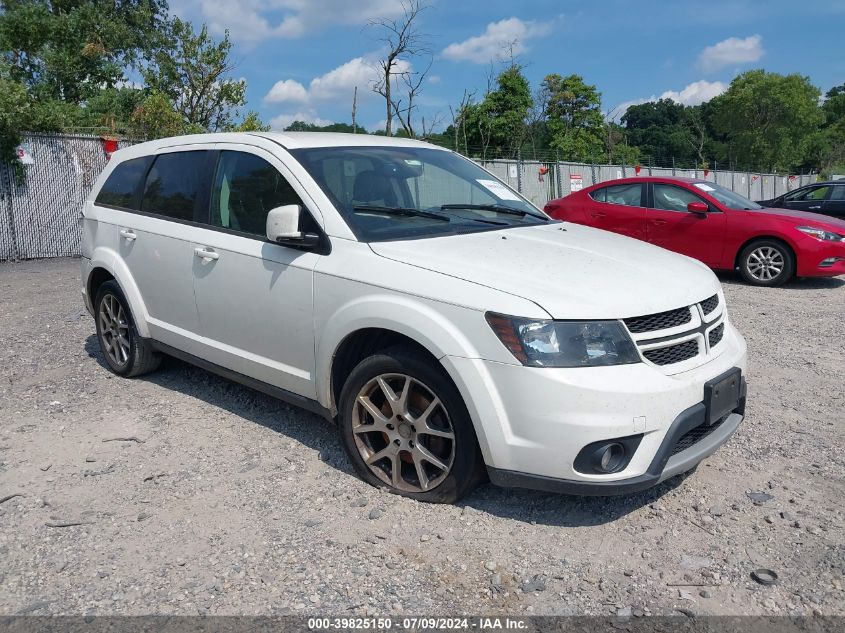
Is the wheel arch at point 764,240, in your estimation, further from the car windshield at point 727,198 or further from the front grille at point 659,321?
the front grille at point 659,321

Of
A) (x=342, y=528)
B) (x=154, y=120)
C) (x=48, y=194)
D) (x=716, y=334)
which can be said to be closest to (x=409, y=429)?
(x=342, y=528)

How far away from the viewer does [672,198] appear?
10.3m

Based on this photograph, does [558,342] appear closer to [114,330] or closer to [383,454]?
[383,454]

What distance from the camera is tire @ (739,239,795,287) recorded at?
9562 millimetres

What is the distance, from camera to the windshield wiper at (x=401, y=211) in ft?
12.7

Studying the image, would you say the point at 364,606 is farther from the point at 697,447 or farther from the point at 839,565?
the point at 839,565

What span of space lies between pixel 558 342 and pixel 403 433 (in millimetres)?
910

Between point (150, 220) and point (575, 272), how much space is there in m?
3.06

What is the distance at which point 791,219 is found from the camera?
9633 mm

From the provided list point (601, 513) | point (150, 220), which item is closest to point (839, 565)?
point (601, 513)

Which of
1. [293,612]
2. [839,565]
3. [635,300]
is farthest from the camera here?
[635,300]

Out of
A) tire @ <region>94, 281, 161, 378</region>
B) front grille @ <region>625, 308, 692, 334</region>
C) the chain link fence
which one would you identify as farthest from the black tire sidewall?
the chain link fence

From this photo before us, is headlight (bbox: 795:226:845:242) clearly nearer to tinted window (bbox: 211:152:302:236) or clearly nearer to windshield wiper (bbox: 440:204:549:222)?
windshield wiper (bbox: 440:204:549:222)


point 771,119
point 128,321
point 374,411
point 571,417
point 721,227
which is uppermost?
point 771,119
